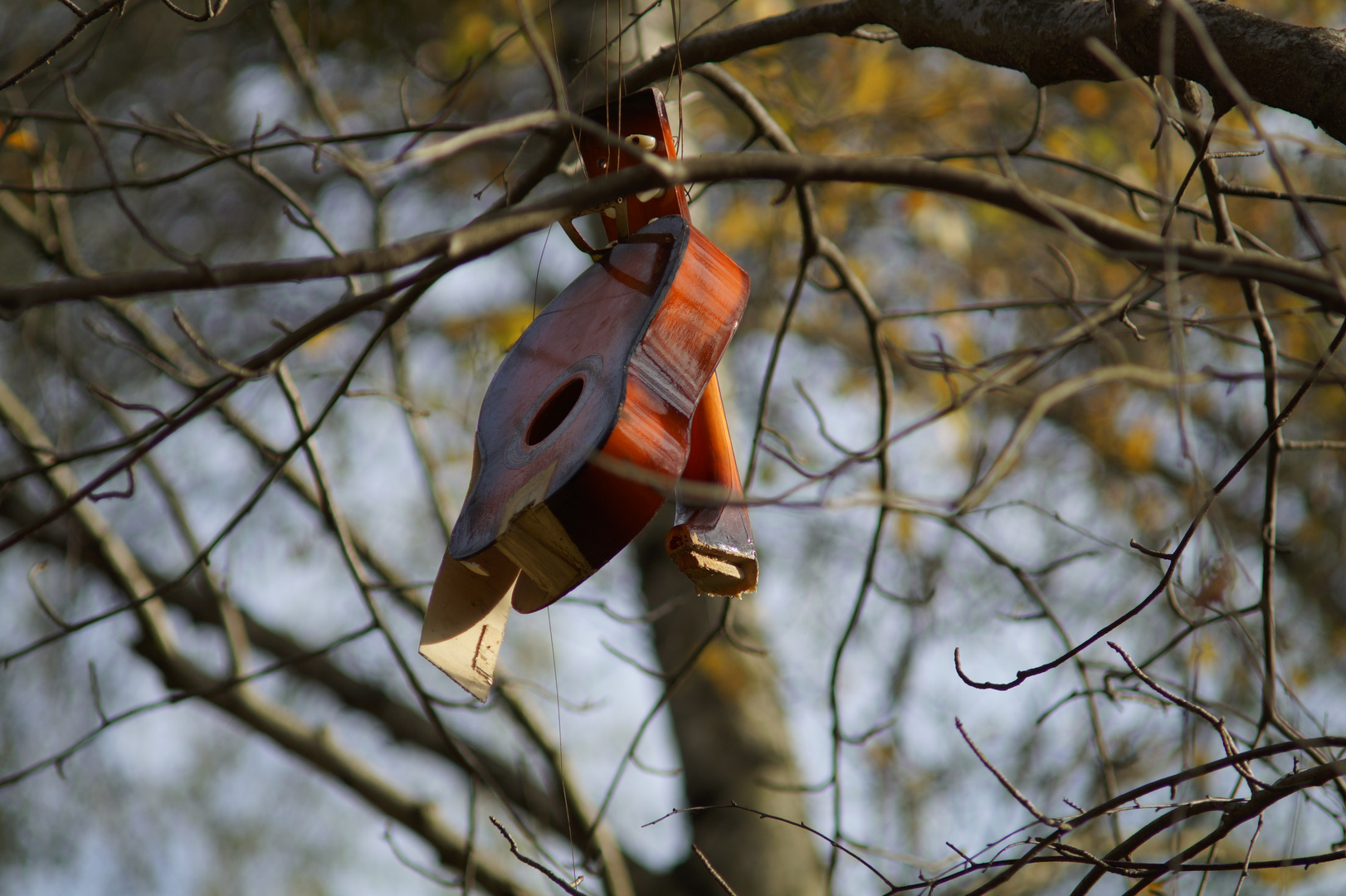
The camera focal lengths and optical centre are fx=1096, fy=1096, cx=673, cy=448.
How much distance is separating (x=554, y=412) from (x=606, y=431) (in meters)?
0.24

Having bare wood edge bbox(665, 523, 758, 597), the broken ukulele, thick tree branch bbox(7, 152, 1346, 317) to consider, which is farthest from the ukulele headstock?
thick tree branch bbox(7, 152, 1346, 317)

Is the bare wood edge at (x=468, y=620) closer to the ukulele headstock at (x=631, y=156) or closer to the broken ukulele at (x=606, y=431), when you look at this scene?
the broken ukulele at (x=606, y=431)

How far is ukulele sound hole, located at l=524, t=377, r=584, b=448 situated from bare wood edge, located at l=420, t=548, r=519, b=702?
0.53 ft

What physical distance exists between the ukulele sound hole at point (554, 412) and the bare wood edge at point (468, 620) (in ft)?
0.53

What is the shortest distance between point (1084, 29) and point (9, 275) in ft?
13.6

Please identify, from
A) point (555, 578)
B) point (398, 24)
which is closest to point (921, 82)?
point (398, 24)

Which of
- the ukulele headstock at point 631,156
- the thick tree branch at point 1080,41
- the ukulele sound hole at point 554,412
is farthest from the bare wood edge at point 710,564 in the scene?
the thick tree branch at point 1080,41

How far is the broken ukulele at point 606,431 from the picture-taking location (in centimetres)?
123

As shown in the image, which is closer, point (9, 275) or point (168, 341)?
point (168, 341)

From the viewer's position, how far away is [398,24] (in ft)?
15.1

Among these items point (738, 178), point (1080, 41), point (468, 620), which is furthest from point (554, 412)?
point (1080, 41)

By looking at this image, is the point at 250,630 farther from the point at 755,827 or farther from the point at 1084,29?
the point at 1084,29

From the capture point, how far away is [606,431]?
1.19 m

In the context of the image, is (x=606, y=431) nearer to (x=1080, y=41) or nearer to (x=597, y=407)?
(x=597, y=407)
